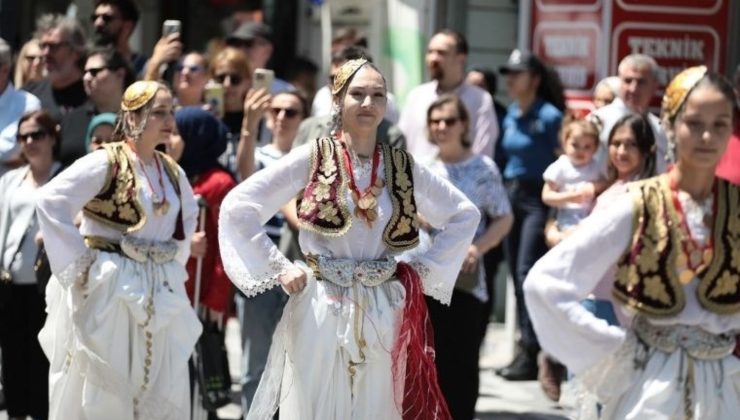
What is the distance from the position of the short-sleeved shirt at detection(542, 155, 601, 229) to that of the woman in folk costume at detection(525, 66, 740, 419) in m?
3.68

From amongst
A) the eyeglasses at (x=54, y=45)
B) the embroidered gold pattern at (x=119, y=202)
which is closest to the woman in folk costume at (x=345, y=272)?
the embroidered gold pattern at (x=119, y=202)

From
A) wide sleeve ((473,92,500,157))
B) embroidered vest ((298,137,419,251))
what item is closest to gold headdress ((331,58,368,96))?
embroidered vest ((298,137,419,251))

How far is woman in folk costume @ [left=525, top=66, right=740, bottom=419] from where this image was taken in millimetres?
5285

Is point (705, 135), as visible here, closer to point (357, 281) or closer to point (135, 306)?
point (357, 281)

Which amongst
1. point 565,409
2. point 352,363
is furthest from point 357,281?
point 565,409

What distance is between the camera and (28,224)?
9.21 m

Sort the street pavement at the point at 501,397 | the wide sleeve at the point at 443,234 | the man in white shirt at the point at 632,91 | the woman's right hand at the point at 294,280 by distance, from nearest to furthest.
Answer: the woman's right hand at the point at 294,280 → the wide sleeve at the point at 443,234 → the man in white shirt at the point at 632,91 → the street pavement at the point at 501,397

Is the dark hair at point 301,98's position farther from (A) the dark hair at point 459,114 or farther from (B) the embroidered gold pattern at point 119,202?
(B) the embroidered gold pattern at point 119,202

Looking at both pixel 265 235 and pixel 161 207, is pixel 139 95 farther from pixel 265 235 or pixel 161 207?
pixel 265 235

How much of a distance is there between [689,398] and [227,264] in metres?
2.28

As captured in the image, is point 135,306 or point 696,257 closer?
point 696,257

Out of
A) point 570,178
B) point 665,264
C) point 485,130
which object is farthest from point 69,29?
point 665,264

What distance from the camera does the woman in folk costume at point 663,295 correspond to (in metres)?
5.29

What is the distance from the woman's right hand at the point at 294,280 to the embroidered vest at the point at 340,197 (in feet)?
0.58
